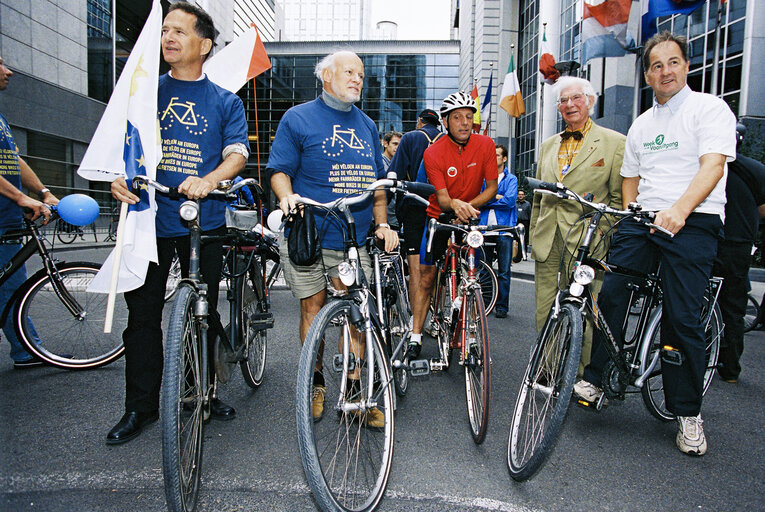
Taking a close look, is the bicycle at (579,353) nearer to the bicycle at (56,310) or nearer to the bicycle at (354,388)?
the bicycle at (354,388)

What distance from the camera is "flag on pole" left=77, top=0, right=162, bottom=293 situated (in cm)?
243

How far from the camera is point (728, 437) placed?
121 inches

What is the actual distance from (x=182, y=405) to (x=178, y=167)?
4.44ft

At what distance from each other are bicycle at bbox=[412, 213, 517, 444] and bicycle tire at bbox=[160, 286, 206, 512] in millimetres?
1160

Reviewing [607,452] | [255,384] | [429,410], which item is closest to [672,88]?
[607,452]

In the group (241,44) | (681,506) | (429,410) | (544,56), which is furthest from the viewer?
(544,56)

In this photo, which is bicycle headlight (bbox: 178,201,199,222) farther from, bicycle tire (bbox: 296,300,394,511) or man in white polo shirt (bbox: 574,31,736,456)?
man in white polo shirt (bbox: 574,31,736,456)

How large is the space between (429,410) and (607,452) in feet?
3.52

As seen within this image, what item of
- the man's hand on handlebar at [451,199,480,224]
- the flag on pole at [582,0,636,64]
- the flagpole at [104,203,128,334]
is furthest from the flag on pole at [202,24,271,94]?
the flag on pole at [582,0,636,64]

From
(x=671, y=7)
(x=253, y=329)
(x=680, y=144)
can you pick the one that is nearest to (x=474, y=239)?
(x=680, y=144)

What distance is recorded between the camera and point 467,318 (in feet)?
10.4

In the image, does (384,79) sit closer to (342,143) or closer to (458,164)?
(458,164)

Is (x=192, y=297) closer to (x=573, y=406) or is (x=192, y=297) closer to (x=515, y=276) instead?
(x=573, y=406)

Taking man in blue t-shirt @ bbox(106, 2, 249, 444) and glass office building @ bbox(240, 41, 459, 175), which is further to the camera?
glass office building @ bbox(240, 41, 459, 175)
